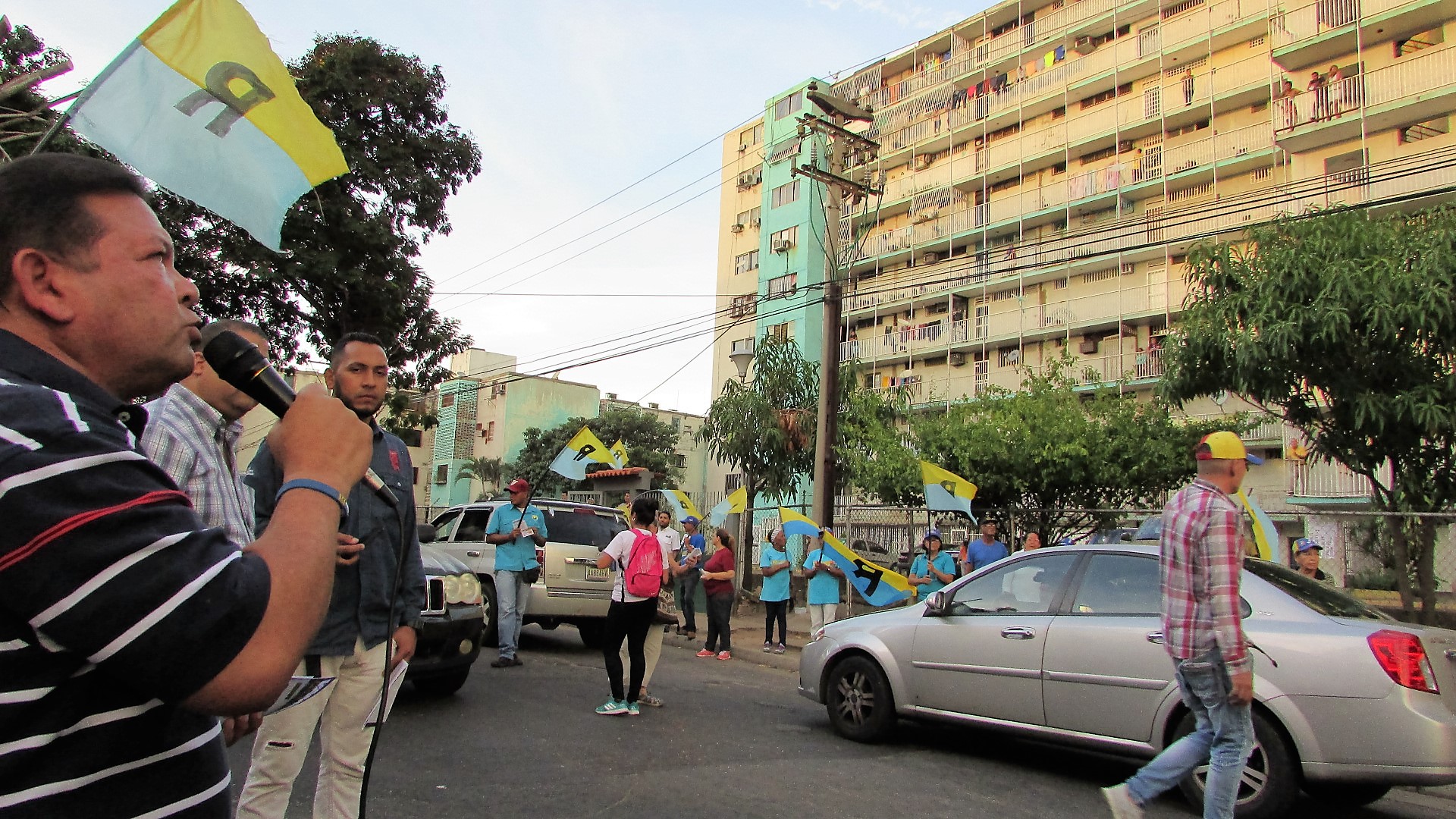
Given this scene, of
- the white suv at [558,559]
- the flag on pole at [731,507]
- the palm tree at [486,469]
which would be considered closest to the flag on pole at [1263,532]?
the white suv at [558,559]

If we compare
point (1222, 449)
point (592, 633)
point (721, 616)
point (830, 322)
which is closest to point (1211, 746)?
point (1222, 449)

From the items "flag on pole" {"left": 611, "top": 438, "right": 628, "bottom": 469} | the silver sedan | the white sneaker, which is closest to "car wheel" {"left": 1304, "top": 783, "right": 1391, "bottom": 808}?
the silver sedan

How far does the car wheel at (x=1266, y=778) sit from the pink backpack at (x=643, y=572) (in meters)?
4.03

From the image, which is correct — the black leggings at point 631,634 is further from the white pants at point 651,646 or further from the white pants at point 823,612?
the white pants at point 823,612

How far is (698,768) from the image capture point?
6.02 meters

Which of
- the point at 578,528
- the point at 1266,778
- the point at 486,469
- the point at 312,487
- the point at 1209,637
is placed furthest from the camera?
the point at 486,469

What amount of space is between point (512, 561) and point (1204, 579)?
740 cm

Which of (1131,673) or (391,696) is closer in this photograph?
(391,696)

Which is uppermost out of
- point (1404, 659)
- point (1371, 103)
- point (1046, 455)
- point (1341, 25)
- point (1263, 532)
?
point (1341, 25)

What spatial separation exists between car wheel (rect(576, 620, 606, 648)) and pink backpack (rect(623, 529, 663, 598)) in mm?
4748

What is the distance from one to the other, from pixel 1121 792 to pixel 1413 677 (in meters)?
1.87

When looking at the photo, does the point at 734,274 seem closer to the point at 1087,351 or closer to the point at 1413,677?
the point at 1087,351

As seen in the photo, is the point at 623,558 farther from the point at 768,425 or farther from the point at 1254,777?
the point at 768,425

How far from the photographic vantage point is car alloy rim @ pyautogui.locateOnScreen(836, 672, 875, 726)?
284 inches
